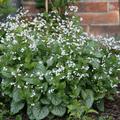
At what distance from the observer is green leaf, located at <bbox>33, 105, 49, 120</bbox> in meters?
3.85

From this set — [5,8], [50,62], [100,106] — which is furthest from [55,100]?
[5,8]

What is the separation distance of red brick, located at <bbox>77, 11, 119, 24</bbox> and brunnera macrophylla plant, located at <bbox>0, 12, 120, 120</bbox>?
1.47 metres

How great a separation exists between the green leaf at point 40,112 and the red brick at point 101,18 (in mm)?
2149

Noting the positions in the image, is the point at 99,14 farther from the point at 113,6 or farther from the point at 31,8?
the point at 31,8

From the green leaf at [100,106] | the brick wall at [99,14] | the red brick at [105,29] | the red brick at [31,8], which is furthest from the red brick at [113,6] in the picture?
the green leaf at [100,106]

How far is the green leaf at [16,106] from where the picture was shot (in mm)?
3961

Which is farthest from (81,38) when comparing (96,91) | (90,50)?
(96,91)

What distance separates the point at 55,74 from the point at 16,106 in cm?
42

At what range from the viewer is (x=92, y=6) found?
5805 mm

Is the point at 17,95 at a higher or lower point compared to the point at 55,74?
lower

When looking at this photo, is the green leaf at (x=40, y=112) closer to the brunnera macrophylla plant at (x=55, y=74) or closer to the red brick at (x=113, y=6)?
the brunnera macrophylla plant at (x=55, y=74)

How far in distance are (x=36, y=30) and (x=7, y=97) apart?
2.65ft

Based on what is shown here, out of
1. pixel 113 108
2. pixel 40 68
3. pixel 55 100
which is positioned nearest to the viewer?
pixel 55 100

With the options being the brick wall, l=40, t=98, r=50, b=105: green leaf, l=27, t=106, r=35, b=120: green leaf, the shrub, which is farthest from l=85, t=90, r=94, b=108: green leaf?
the brick wall
